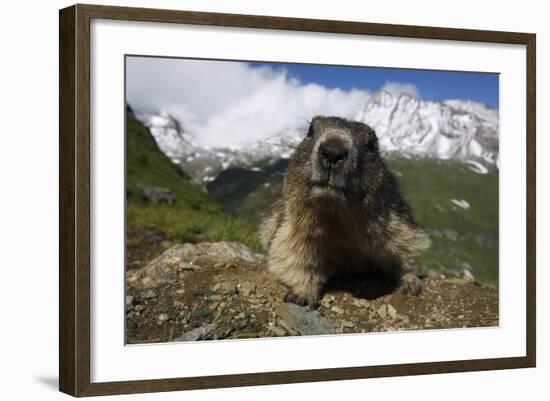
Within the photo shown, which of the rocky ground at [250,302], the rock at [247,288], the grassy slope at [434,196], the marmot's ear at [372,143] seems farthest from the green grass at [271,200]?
the rock at [247,288]

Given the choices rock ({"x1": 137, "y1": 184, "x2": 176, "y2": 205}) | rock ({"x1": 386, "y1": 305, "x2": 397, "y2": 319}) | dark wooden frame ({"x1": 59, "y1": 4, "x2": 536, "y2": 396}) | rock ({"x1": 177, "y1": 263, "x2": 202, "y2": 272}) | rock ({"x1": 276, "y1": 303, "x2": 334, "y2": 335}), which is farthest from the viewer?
rock ({"x1": 137, "y1": 184, "x2": 176, "y2": 205})

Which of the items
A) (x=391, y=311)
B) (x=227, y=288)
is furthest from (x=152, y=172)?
(x=391, y=311)

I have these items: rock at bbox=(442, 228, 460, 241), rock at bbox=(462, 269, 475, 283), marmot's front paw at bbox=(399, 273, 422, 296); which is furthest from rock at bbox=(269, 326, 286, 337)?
rock at bbox=(442, 228, 460, 241)

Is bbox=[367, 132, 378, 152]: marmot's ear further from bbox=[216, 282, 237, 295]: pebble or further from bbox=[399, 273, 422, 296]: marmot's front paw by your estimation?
bbox=[216, 282, 237, 295]: pebble

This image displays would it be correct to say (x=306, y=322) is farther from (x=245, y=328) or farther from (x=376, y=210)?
(x=376, y=210)

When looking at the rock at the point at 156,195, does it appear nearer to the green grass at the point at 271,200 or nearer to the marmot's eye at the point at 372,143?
the green grass at the point at 271,200

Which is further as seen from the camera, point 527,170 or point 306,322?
point 527,170

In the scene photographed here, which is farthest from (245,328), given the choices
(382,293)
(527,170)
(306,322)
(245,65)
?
(527,170)
